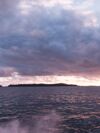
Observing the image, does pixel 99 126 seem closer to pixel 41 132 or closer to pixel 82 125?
pixel 82 125

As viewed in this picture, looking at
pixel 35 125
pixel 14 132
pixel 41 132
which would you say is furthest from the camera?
pixel 35 125

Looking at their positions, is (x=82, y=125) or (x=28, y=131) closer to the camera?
(x=28, y=131)

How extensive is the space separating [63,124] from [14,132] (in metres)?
18.7

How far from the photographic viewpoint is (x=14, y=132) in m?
49.9

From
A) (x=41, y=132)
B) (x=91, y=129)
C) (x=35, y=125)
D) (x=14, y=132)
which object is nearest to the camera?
(x=14, y=132)

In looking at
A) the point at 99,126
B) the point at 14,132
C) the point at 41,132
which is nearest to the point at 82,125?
the point at 99,126

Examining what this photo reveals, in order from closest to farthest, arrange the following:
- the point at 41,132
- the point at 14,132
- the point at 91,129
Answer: the point at 14,132
the point at 41,132
the point at 91,129

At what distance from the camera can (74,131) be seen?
2258 inches

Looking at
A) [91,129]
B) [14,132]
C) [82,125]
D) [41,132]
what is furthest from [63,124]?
[14,132]

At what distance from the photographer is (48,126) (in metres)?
61.8

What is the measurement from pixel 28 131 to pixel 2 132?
6.12 metres

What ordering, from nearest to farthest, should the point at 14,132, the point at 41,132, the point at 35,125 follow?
the point at 14,132 < the point at 41,132 < the point at 35,125

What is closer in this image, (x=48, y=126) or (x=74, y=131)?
(x=74, y=131)

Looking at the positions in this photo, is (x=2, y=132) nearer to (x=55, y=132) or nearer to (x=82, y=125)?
(x=55, y=132)
